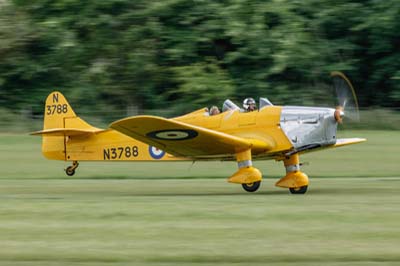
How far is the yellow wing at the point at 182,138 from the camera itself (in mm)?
14922

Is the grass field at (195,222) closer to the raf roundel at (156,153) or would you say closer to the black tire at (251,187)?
the black tire at (251,187)

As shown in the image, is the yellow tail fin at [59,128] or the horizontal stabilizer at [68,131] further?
the yellow tail fin at [59,128]

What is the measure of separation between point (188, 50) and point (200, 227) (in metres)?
26.6

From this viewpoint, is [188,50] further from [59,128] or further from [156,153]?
[156,153]

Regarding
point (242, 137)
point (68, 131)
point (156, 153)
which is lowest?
point (242, 137)

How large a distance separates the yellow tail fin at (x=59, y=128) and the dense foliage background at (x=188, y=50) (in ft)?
54.4

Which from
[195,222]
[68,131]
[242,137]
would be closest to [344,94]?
[242,137]

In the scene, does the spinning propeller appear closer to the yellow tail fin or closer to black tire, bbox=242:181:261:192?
black tire, bbox=242:181:261:192

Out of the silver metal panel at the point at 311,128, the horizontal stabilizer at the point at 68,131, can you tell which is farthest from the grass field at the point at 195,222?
the horizontal stabilizer at the point at 68,131

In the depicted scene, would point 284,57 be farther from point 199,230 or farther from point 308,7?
point 199,230

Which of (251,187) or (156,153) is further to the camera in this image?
(156,153)

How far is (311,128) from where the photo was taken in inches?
632

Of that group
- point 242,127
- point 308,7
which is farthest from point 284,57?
point 242,127

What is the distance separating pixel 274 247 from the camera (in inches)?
384
